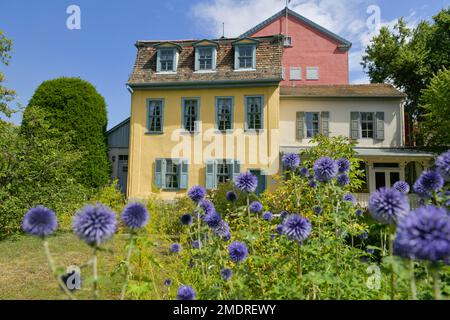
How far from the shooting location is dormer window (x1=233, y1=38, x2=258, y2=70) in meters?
17.4

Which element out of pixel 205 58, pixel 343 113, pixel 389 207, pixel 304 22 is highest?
pixel 304 22

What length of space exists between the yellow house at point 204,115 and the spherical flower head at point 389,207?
1464 centimetres

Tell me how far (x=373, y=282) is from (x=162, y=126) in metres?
16.1

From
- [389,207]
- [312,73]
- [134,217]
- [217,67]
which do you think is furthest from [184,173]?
[389,207]

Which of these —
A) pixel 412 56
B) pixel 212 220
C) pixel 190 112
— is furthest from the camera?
pixel 412 56

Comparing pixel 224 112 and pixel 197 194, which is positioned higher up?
pixel 224 112

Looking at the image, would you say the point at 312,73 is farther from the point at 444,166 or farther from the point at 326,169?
the point at 444,166

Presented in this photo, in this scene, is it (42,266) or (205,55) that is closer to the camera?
(42,266)

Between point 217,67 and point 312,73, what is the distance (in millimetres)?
9000

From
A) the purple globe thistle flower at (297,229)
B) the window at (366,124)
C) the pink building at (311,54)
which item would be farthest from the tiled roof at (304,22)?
the purple globe thistle flower at (297,229)

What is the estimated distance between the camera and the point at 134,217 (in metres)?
2.33

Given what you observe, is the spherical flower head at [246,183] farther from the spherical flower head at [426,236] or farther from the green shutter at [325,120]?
the green shutter at [325,120]

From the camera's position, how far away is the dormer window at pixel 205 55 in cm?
1768
